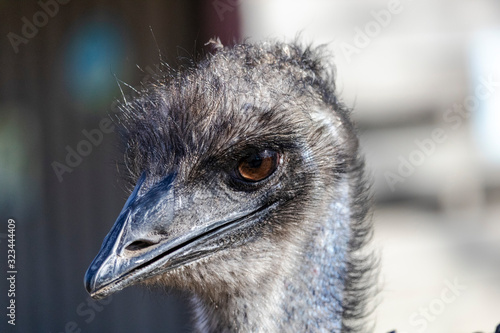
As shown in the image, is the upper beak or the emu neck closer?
the upper beak

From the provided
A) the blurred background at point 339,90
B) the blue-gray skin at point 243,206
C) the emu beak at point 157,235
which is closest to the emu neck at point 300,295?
the blue-gray skin at point 243,206

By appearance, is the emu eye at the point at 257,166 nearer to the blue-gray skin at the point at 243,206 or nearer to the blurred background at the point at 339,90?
the blue-gray skin at the point at 243,206

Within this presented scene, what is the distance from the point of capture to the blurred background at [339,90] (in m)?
3.63

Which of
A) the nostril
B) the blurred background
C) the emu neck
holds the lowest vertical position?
the emu neck

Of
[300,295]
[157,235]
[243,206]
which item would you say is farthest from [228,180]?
[300,295]

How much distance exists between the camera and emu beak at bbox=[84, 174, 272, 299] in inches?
52.8

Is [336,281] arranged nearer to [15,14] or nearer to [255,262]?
[255,262]

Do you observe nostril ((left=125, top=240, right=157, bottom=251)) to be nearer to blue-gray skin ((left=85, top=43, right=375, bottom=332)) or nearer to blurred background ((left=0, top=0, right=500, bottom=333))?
blue-gray skin ((left=85, top=43, right=375, bottom=332))

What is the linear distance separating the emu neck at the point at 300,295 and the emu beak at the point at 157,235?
155 mm

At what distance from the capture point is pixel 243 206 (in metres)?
1.52

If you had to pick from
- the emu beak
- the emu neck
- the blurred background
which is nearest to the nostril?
the emu beak

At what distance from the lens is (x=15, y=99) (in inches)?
145

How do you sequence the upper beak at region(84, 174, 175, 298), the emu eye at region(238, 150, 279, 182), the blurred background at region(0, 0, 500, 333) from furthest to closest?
the blurred background at region(0, 0, 500, 333), the emu eye at region(238, 150, 279, 182), the upper beak at region(84, 174, 175, 298)

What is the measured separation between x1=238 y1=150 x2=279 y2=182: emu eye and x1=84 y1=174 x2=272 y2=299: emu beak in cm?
7
